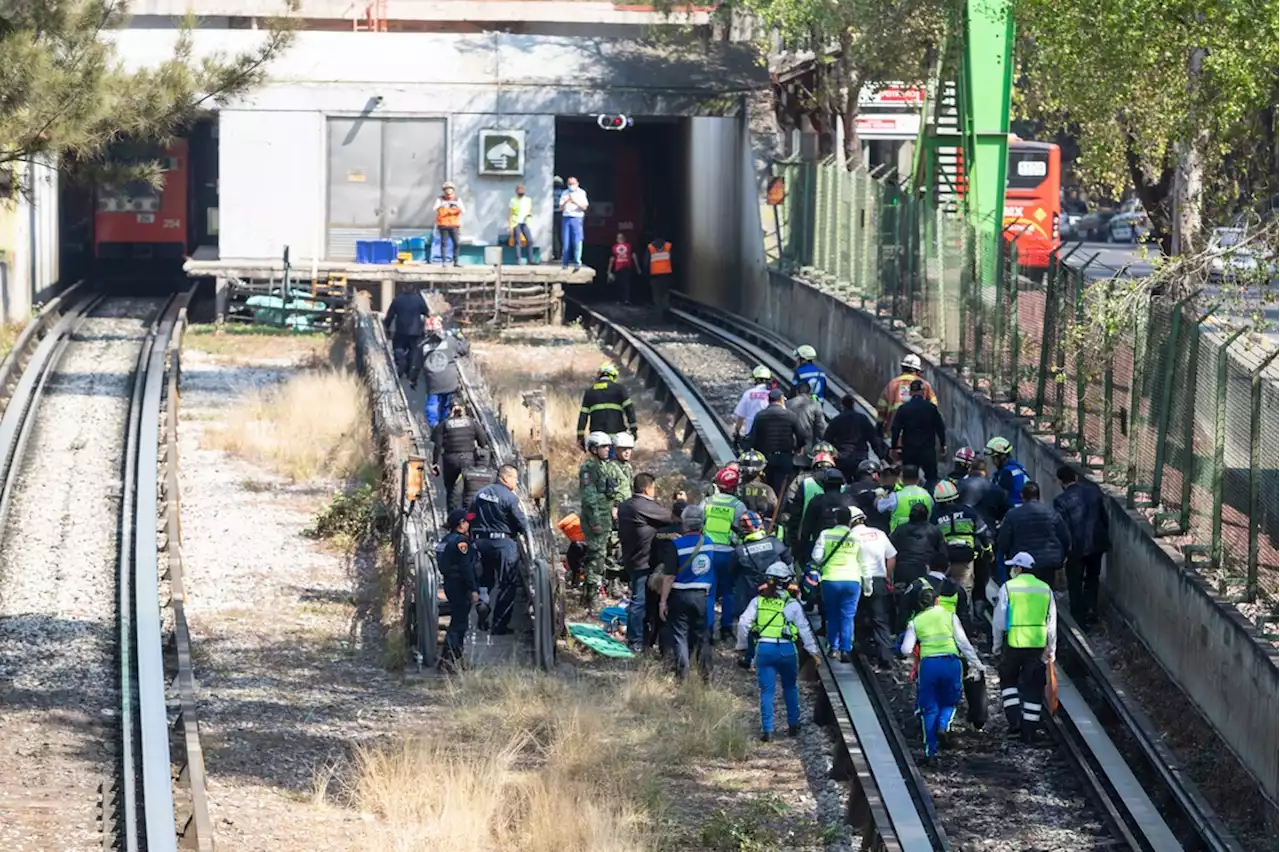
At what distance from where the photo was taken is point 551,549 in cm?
1750

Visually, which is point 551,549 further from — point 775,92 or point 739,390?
point 775,92

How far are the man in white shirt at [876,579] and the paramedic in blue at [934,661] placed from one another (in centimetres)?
163

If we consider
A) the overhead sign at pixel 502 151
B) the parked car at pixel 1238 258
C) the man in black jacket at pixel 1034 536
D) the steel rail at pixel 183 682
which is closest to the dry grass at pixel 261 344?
the overhead sign at pixel 502 151

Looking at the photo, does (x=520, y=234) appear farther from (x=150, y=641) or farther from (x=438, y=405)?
(x=150, y=641)

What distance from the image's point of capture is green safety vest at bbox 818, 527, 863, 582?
15.4 metres

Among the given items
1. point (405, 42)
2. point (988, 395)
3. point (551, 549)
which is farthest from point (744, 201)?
point (551, 549)

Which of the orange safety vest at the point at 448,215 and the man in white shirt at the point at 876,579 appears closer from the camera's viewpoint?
the man in white shirt at the point at 876,579

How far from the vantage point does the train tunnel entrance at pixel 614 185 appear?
1740 inches

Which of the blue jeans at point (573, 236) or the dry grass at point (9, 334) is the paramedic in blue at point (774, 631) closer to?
the dry grass at point (9, 334)

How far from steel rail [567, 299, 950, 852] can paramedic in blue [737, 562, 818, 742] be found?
19.3 inches

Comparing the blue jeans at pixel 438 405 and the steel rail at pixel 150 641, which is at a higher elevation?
the blue jeans at pixel 438 405

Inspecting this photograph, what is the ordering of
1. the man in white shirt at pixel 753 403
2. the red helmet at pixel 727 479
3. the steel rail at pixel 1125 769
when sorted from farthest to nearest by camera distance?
the man in white shirt at pixel 753 403, the red helmet at pixel 727 479, the steel rail at pixel 1125 769

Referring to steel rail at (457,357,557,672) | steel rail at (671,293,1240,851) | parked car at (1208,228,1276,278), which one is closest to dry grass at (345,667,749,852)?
steel rail at (457,357,557,672)

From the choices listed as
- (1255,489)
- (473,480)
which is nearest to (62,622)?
(473,480)
